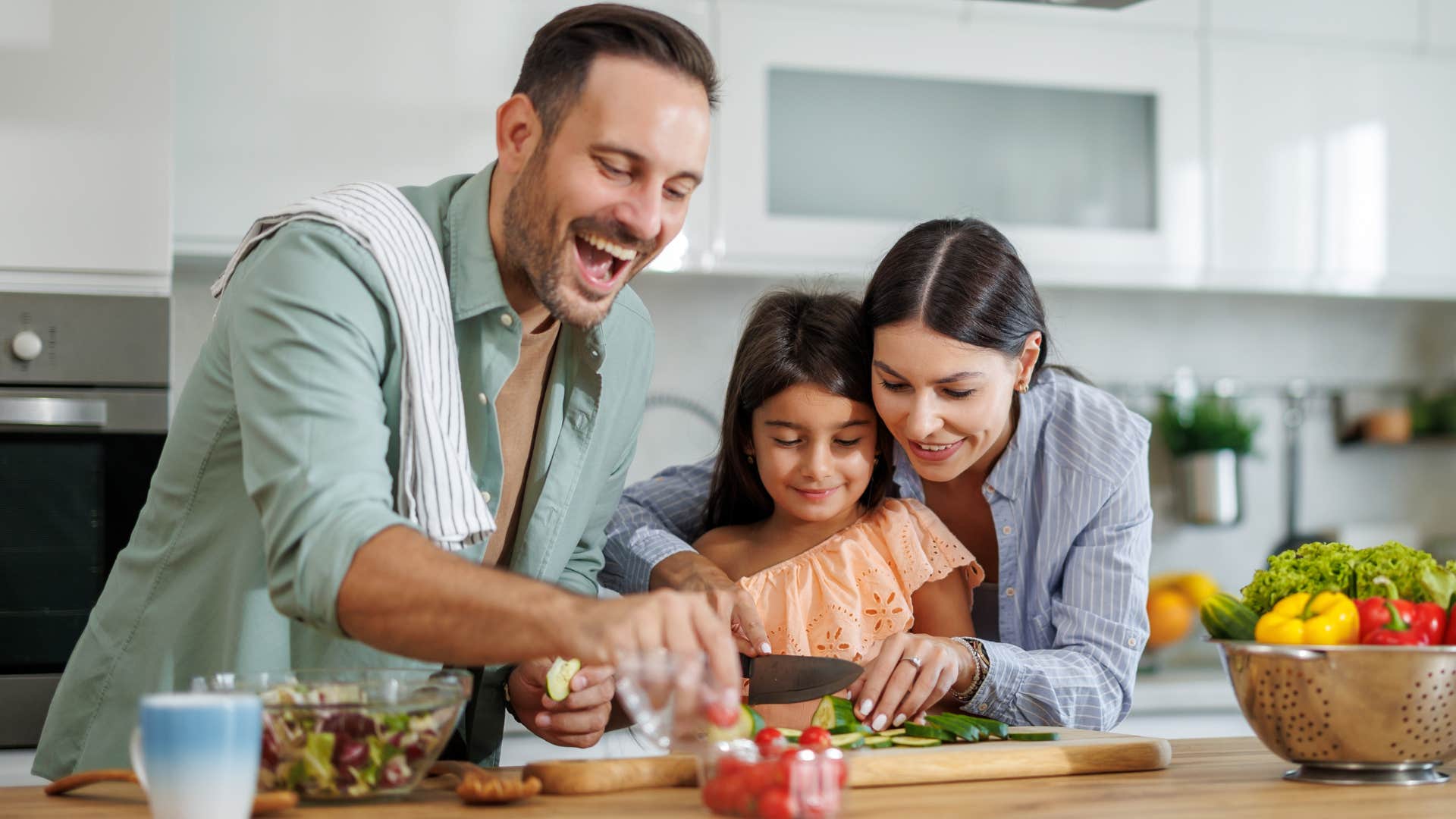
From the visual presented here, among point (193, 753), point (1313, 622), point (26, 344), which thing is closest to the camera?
point (193, 753)

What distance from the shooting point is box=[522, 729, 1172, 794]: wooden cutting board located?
A: 1.19 meters

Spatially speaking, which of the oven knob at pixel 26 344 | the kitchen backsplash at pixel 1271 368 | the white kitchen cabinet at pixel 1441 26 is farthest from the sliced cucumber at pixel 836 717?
the white kitchen cabinet at pixel 1441 26

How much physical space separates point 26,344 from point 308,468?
5.25ft

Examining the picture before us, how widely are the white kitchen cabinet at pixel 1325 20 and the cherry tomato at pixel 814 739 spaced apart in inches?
98.0

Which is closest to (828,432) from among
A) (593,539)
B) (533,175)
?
(593,539)

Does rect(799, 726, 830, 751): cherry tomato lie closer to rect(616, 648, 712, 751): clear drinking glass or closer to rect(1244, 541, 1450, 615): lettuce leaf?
rect(616, 648, 712, 751): clear drinking glass

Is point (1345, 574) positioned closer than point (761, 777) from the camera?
No

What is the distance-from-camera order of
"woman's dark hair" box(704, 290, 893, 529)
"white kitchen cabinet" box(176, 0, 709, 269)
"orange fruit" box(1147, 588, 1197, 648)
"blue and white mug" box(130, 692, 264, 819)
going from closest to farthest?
1. "blue and white mug" box(130, 692, 264, 819)
2. "woman's dark hair" box(704, 290, 893, 529)
3. "white kitchen cabinet" box(176, 0, 709, 269)
4. "orange fruit" box(1147, 588, 1197, 648)

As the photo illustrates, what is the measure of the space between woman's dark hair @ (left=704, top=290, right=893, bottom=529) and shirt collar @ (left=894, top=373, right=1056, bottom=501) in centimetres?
13

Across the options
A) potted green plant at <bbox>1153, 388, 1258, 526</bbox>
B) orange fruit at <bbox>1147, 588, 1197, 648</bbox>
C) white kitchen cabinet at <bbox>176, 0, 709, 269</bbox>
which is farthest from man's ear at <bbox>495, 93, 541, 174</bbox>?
potted green plant at <bbox>1153, 388, 1258, 526</bbox>

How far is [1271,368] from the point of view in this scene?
373 cm

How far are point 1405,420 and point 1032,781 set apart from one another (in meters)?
2.86

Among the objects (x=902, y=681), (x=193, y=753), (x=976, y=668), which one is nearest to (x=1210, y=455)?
(x=976, y=668)

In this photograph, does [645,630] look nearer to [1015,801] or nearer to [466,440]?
[1015,801]
